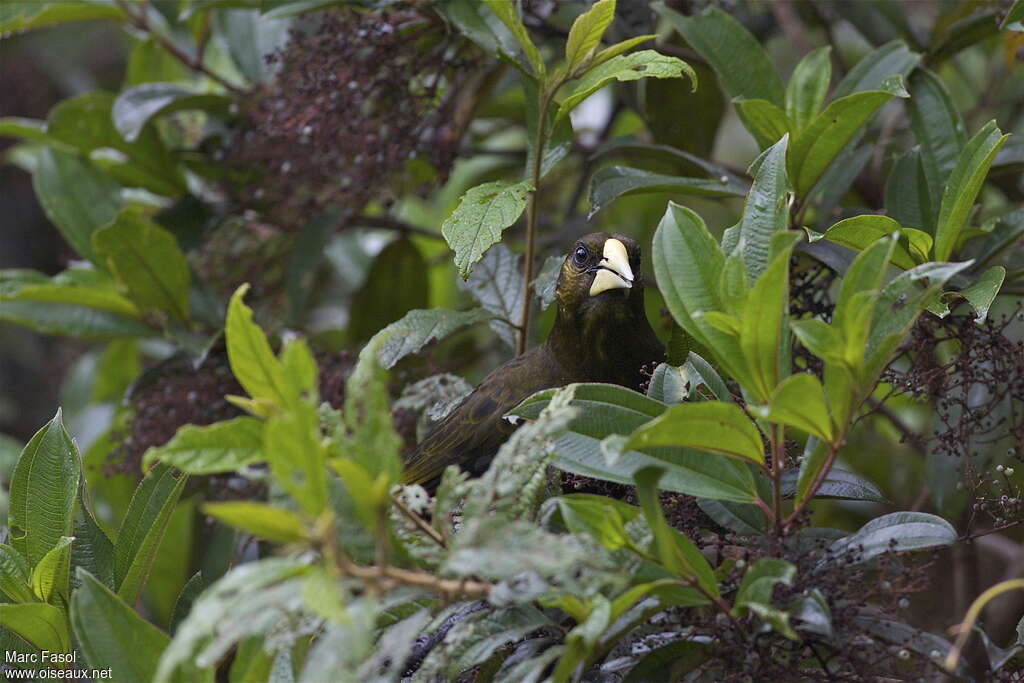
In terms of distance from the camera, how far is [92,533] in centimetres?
145

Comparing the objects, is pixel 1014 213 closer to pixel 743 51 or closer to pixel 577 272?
pixel 743 51

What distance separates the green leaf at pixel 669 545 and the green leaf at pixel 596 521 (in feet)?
0.11

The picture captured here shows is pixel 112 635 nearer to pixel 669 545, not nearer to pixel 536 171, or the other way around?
pixel 669 545

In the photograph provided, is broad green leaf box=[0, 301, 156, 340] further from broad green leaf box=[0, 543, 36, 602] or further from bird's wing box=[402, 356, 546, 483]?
broad green leaf box=[0, 543, 36, 602]

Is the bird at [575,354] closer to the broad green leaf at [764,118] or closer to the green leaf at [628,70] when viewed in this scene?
the broad green leaf at [764,118]

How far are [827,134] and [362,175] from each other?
99cm

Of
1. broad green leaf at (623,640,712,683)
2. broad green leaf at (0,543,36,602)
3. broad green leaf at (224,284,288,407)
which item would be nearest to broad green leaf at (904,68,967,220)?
broad green leaf at (623,640,712,683)

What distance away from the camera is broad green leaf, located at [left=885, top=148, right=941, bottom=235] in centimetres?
174

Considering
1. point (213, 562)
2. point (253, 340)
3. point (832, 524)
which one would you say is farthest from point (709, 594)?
point (832, 524)

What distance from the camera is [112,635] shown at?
3.84 feet

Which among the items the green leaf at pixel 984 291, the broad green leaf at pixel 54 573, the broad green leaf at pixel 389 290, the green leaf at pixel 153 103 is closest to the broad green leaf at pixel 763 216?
the green leaf at pixel 984 291

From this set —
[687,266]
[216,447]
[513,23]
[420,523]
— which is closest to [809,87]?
[513,23]

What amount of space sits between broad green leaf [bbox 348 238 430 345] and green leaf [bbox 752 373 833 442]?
149 cm

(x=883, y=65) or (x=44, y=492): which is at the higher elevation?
(x=883, y=65)
